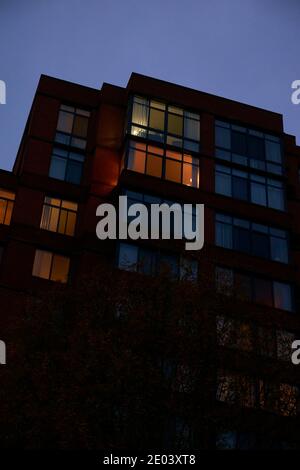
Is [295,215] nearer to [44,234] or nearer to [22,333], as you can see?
[44,234]

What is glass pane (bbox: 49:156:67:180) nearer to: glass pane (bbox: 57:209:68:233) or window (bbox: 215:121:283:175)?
glass pane (bbox: 57:209:68:233)

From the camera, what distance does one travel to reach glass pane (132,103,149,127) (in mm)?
40812

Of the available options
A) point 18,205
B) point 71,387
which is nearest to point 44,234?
point 18,205

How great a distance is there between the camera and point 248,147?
4259 centimetres

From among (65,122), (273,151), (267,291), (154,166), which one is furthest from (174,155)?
(267,291)

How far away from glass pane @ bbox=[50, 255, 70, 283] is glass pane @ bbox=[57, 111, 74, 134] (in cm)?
1015

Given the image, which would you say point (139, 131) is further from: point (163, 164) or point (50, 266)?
point (50, 266)

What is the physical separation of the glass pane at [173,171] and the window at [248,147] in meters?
3.57

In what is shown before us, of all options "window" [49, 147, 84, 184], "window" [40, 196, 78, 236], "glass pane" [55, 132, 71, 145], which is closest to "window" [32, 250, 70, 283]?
"window" [40, 196, 78, 236]

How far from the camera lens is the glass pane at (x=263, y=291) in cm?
3641

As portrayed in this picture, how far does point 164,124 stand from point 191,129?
84.4 inches

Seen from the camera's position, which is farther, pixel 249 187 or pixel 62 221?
pixel 249 187

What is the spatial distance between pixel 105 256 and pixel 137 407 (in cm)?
1710

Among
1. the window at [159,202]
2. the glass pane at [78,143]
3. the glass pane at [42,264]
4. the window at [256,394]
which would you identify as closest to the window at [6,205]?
the glass pane at [42,264]
